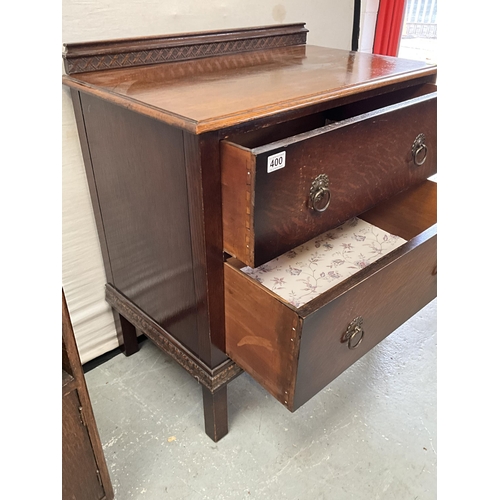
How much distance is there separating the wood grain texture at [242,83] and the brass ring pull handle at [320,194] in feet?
0.39

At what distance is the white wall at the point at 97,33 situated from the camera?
91 cm

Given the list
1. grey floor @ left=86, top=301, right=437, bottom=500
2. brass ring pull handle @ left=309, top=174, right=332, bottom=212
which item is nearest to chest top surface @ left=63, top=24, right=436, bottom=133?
brass ring pull handle @ left=309, top=174, right=332, bottom=212

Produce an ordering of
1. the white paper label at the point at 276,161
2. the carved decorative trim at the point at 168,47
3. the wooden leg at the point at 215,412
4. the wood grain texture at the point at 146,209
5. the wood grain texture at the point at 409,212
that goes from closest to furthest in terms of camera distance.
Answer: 1. the white paper label at the point at 276,161
2. the wood grain texture at the point at 146,209
3. the carved decorative trim at the point at 168,47
4. the wooden leg at the point at 215,412
5. the wood grain texture at the point at 409,212

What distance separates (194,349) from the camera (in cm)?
94

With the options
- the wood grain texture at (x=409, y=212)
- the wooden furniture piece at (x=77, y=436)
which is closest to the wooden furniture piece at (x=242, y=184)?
the wood grain texture at (x=409, y=212)

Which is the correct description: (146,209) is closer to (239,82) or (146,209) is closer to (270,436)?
(239,82)

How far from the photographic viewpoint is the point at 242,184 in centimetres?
66

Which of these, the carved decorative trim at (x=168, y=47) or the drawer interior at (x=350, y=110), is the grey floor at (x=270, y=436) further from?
the carved decorative trim at (x=168, y=47)

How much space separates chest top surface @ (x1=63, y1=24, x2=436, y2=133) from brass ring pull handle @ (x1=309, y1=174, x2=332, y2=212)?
119 millimetres

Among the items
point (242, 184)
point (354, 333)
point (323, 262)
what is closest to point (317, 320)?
point (354, 333)

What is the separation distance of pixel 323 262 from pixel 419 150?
31cm

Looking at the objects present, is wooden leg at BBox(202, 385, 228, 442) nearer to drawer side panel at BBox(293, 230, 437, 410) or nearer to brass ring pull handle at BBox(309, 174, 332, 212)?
drawer side panel at BBox(293, 230, 437, 410)

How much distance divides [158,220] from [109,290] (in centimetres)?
37

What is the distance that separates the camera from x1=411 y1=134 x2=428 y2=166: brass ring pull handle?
934 mm
